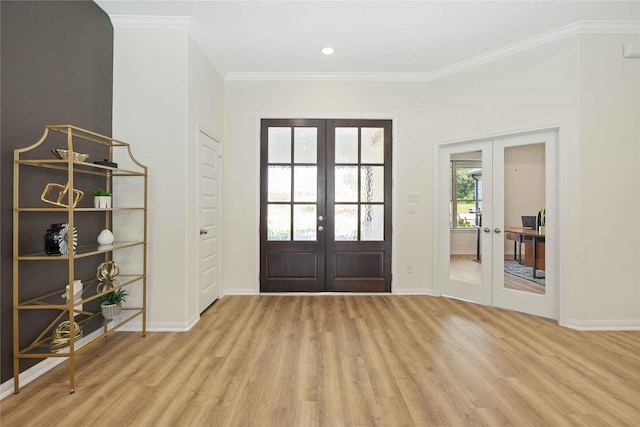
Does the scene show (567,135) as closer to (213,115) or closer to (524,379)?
(524,379)

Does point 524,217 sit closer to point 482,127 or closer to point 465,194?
point 465,194

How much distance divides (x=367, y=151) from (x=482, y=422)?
131 inches

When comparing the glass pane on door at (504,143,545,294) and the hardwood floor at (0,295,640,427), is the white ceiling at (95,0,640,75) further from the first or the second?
the hardwood floor at (0,295,640,427)

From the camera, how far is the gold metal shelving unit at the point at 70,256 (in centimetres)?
203

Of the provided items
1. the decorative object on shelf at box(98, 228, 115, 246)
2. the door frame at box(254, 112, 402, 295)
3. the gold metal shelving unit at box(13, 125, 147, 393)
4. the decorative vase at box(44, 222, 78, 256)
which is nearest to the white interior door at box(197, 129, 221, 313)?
the door frame at box(254, 112, 402, 295)

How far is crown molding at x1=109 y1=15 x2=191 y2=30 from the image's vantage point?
305 cm

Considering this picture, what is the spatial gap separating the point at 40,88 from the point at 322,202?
9.92 feet

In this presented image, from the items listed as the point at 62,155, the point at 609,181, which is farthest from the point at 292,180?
the point at 609,181

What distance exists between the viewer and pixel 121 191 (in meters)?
3.06

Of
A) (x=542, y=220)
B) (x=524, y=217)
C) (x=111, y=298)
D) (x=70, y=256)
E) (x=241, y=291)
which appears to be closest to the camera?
(x=70, y=256)

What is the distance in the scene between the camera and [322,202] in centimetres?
438

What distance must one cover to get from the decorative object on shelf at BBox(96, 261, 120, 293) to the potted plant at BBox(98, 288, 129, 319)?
0.09m

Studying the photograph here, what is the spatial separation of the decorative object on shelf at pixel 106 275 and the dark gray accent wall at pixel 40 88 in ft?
0.55

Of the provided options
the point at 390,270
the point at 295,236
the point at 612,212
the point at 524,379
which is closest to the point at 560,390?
the point at 524,379
